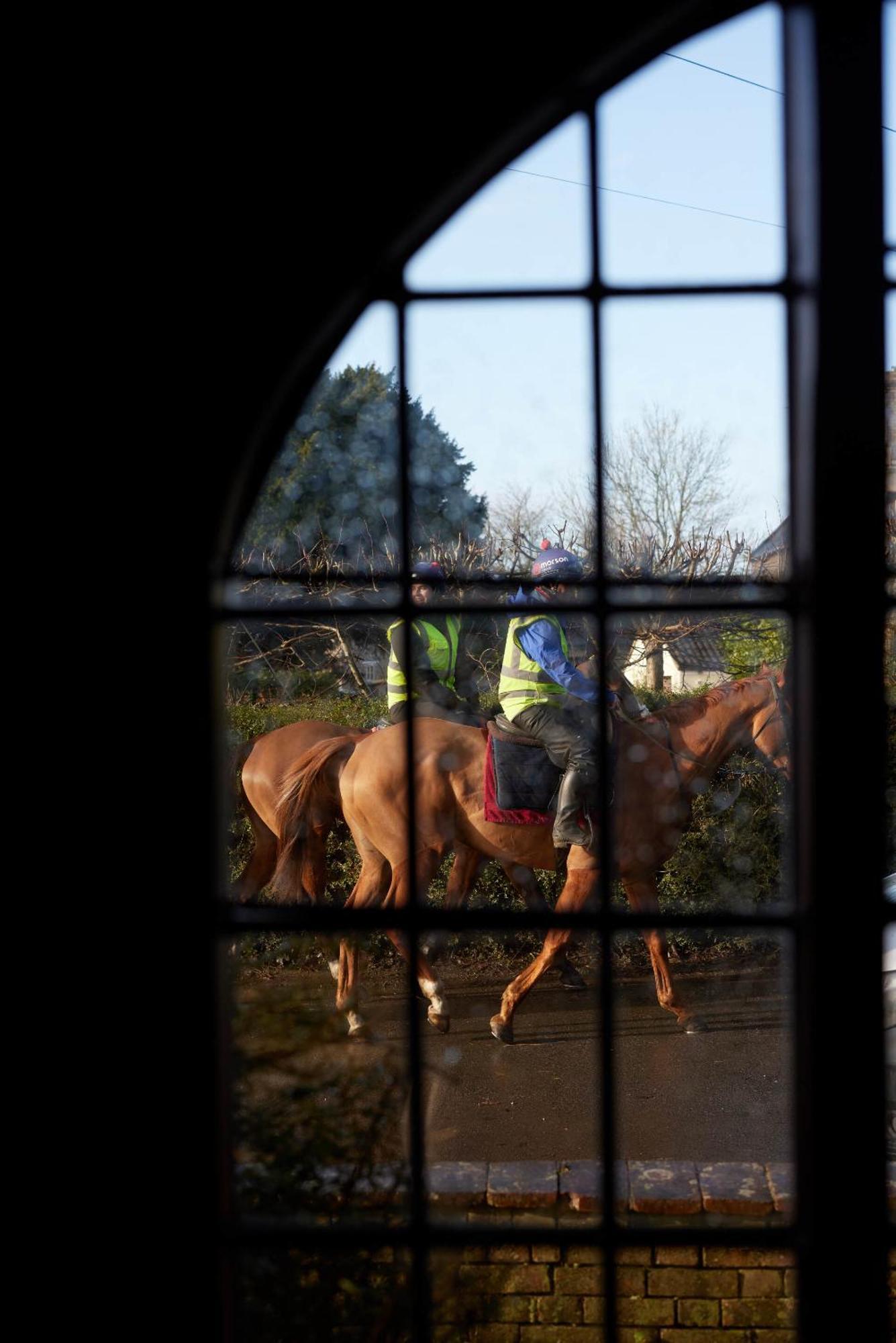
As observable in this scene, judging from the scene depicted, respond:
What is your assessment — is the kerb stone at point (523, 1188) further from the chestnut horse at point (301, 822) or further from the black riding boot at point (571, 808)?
the black riding boot at point (571, 808)

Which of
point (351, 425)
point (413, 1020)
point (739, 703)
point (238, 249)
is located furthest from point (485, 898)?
point (238, 249)

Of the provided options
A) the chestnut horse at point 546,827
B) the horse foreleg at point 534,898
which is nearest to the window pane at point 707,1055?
the horse foreleg at point 534,898

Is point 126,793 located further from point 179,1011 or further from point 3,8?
point 3,8

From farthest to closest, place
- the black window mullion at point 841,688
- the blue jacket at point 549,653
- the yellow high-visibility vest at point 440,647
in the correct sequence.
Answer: the blue jacket at point 549,653 → the yellow high-visibility vest at point 440,647 → the black window mullion at point 841,688

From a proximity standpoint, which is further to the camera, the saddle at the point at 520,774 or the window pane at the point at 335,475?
the saddle at the point at 520,774

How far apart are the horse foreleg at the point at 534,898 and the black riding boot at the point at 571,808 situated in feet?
0.88

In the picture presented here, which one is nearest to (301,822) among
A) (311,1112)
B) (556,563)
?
(556,563)

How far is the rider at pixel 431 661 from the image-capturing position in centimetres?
143

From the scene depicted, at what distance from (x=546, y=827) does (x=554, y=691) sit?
133 cm

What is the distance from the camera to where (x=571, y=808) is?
411 centimetres

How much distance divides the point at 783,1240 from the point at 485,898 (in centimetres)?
434

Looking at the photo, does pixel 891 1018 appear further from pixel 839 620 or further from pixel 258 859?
pixel 258 859

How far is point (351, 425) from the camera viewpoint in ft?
6.49

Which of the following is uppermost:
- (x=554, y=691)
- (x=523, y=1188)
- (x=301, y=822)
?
(x=554, y=691)
